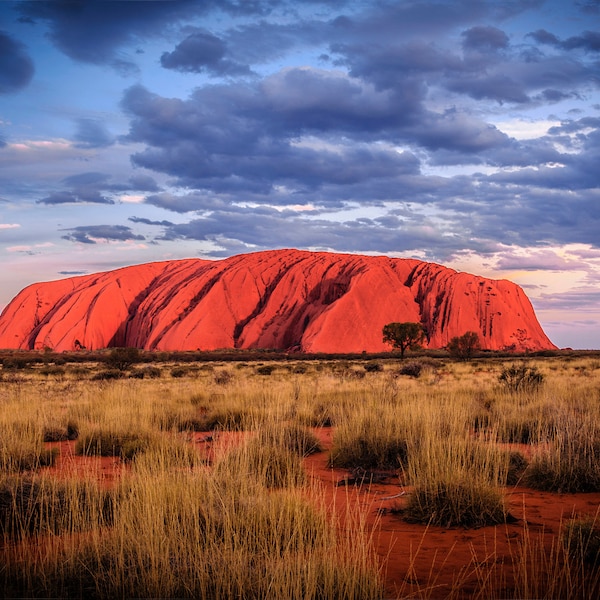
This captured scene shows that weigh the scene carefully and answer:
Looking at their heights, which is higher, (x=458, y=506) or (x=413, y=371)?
(x=458, y=506)

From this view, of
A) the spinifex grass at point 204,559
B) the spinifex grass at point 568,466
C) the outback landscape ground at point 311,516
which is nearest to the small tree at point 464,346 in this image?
the outback landscape ground at point 311,516

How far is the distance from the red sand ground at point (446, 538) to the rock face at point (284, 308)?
58.1m

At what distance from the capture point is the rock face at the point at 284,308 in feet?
233

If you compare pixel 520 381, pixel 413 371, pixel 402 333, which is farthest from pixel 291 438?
pixel 402 333

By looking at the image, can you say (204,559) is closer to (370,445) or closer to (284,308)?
(370,445)

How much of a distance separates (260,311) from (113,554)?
243ft

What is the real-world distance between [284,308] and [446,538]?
2793 inches

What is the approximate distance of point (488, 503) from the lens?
5211 millimetres

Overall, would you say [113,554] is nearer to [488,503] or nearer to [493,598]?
[493,598]

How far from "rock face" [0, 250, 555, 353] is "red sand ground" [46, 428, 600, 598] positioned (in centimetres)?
5812

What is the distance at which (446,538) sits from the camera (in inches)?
188

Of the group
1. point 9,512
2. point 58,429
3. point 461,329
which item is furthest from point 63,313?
point 9,512

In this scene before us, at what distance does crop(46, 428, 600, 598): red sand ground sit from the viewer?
12.3ft

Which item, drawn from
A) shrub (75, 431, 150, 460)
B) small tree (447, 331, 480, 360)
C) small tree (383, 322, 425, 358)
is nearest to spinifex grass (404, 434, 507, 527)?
shrub (75, 431, 150, 460)
